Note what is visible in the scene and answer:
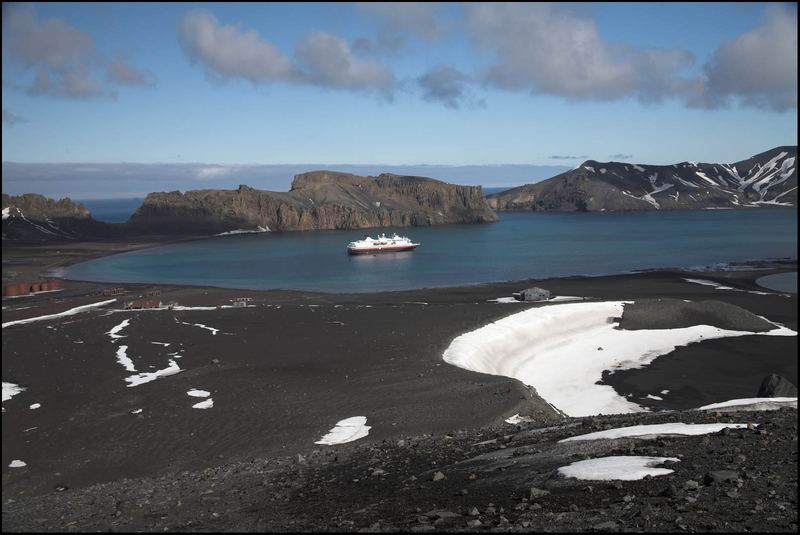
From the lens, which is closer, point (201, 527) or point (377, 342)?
point (201, 527)


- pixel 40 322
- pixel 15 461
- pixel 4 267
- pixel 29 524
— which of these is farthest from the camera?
pixel 4 267

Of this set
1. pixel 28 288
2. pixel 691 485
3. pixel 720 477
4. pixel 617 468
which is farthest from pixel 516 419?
pixel 28 288

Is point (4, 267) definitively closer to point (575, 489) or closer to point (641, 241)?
point (575, 489)

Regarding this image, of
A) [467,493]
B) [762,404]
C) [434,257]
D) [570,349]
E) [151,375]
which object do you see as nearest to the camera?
[467,493]

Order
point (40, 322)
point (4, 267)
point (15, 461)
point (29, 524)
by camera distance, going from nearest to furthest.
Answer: point (29, 524), point (15, 461), point (40, 322), point (4, 267)

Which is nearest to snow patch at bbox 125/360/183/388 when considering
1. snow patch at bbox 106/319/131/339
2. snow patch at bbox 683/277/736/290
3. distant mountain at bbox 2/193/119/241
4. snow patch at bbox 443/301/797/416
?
snow patch at bbox 106/319/131/339

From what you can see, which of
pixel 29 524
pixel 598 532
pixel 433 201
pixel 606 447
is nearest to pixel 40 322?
pixel 29 524

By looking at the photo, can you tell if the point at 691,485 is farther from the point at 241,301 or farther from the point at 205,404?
the point at 241,301
